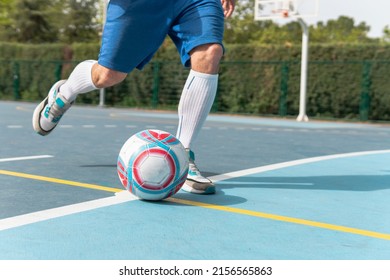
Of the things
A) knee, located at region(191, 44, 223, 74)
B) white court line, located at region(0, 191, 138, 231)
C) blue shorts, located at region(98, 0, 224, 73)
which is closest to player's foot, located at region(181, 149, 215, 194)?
white court line, located at region(0, 191, 138, 231)

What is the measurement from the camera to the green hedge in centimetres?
1764

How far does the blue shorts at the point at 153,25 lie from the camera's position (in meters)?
3.87

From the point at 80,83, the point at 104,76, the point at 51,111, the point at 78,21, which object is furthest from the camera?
the point at 78,21

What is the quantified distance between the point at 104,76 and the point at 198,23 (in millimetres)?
782

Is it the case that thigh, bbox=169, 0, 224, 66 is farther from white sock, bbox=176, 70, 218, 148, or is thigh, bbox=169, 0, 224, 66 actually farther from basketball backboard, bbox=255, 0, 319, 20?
basketball backboard, bbox=255, 0, 319, 20

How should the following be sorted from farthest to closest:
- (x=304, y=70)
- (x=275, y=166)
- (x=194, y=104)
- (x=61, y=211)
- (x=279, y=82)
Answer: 1. (x=279, y=82)
2. (x=304, y=70)
3. (x=275, y=166)
4. (x=194, y=104)
5. (x=61, y=211)

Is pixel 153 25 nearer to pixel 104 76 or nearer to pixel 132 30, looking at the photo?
pixel 132 30

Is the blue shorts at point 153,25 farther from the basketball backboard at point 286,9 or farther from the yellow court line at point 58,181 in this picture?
the basketball backboard at point 286,9

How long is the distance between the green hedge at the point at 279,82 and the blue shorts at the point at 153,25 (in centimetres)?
1448

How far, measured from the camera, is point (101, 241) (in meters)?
2.54

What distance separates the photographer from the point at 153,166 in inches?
136

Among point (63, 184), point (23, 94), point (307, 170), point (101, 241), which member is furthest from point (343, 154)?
point (23, 94)

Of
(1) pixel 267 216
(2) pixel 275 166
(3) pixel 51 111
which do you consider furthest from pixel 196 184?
(2) pixel 275 166

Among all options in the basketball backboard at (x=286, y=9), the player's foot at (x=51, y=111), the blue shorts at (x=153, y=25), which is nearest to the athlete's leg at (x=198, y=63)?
the blue shorts at (x=153, y=25)
